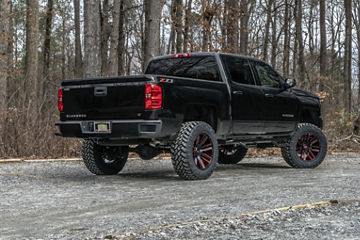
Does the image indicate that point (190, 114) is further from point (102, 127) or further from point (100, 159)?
point (100, 159)

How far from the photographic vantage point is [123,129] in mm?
7312

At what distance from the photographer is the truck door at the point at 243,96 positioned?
8.66 meters

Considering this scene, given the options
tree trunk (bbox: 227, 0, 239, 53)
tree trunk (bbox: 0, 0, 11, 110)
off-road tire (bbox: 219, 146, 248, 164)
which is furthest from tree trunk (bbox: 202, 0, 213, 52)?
off-road tire (bbox: 219, 146, 248, 164)

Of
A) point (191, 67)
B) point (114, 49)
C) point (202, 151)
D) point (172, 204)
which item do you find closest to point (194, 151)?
point (202, 151)

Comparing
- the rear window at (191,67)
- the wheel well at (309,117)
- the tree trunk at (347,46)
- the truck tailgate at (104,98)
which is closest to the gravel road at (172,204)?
the truck tailgate at (104,98)

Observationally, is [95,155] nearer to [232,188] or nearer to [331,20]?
[232,188]

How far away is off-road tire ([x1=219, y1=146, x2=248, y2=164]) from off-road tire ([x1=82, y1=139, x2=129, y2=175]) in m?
2.75

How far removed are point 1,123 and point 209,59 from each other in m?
5.41

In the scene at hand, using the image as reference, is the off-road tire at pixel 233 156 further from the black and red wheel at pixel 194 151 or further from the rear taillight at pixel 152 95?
the rear taillight at pixel 152 95

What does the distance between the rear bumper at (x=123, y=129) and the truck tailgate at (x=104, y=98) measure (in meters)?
0.12

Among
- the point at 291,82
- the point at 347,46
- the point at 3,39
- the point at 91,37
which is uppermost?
the point at 347,46

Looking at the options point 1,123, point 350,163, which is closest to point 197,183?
point 350,163

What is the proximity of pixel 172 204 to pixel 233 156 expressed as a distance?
5.58m

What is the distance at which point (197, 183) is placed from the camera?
759 cm
